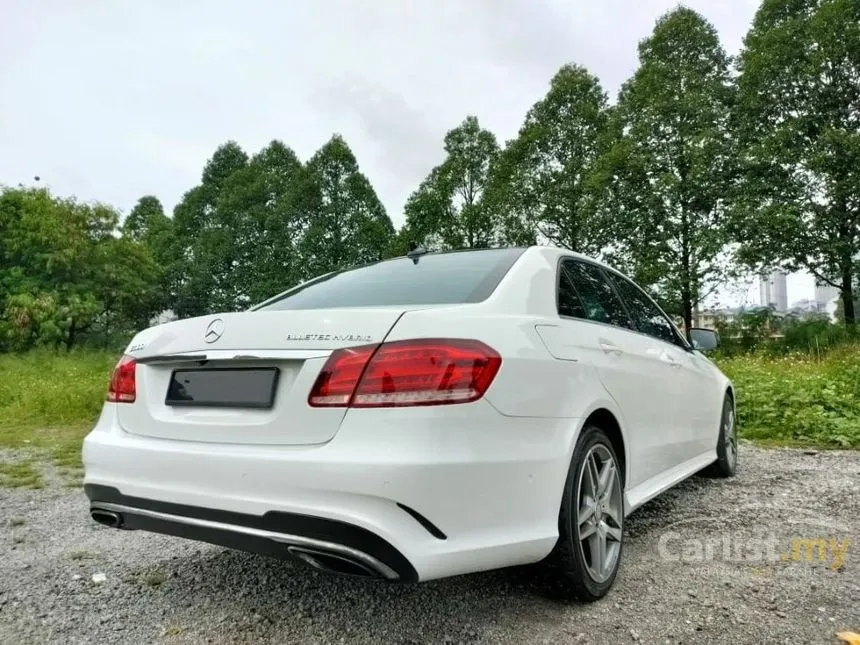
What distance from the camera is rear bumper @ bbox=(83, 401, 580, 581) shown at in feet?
5.76

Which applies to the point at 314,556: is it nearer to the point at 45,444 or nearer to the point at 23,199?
the point at 45,444

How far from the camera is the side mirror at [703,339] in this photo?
4.41 meters

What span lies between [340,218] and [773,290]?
20515 mm

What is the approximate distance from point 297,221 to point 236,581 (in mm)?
31567

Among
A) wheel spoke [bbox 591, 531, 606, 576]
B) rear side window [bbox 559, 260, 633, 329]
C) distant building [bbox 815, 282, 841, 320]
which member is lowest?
wheel spoke [bbox 591, 531, 606, 576]

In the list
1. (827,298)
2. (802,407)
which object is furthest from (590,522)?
(827,298)

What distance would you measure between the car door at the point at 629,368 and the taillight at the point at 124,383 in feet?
5.68

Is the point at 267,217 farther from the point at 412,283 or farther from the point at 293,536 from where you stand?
the point at 293,536

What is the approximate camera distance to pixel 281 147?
37.7 m

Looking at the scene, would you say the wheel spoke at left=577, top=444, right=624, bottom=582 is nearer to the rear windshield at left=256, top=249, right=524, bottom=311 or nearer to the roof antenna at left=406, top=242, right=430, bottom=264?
the rear windshield at left=256, top=249, right=524, bottom=311

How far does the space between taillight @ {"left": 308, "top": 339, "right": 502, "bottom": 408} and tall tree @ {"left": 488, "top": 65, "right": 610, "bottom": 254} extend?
22.8 meters

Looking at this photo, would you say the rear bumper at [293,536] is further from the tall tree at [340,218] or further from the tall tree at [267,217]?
the tall tree at [267,217]

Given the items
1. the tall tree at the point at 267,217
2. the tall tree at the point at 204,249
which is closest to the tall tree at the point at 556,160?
the tall tree at the point at 267,217

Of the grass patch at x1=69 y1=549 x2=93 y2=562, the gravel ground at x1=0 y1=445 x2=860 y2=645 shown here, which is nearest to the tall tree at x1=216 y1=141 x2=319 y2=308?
the grass patch at x1=69 y1=549 x2=93 y2=562
